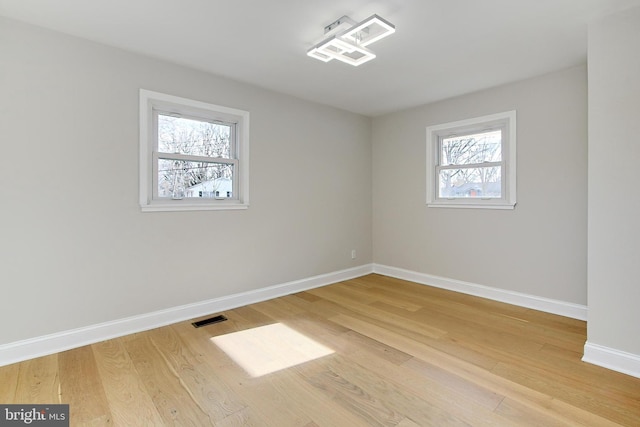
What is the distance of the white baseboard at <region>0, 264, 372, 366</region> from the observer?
2.27 metres

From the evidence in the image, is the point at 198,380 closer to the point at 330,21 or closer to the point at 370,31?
the point at 330,21

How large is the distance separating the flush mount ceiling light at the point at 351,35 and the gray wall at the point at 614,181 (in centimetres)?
160

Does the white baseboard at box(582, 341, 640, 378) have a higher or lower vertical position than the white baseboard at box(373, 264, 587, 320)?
lower

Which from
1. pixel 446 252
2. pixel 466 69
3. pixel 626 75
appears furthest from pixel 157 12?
pixel 446 252

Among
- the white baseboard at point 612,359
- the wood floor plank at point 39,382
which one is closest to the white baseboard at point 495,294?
the white baseboard at point 612,359

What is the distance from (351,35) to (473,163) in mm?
2409

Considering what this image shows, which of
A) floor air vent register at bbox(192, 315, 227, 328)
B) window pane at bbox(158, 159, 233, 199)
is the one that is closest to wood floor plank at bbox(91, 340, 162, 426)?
floor air vent register at bbox(192, 315, 227, 328)

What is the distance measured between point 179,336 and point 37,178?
170 centimetres

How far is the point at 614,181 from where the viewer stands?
2.18 m

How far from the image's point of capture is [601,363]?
86.6 inches

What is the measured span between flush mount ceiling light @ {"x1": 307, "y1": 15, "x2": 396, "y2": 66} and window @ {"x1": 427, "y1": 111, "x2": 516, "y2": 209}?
2040 mm

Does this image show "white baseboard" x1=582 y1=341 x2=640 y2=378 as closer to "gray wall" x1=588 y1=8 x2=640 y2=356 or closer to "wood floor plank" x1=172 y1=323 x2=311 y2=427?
"gray wall" x1=588 y1=8 x2=640 y2=356

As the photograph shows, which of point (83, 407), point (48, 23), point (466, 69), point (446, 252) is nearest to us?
point (83, 407)

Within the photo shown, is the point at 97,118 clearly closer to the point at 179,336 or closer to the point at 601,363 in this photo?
the point at 179,336
